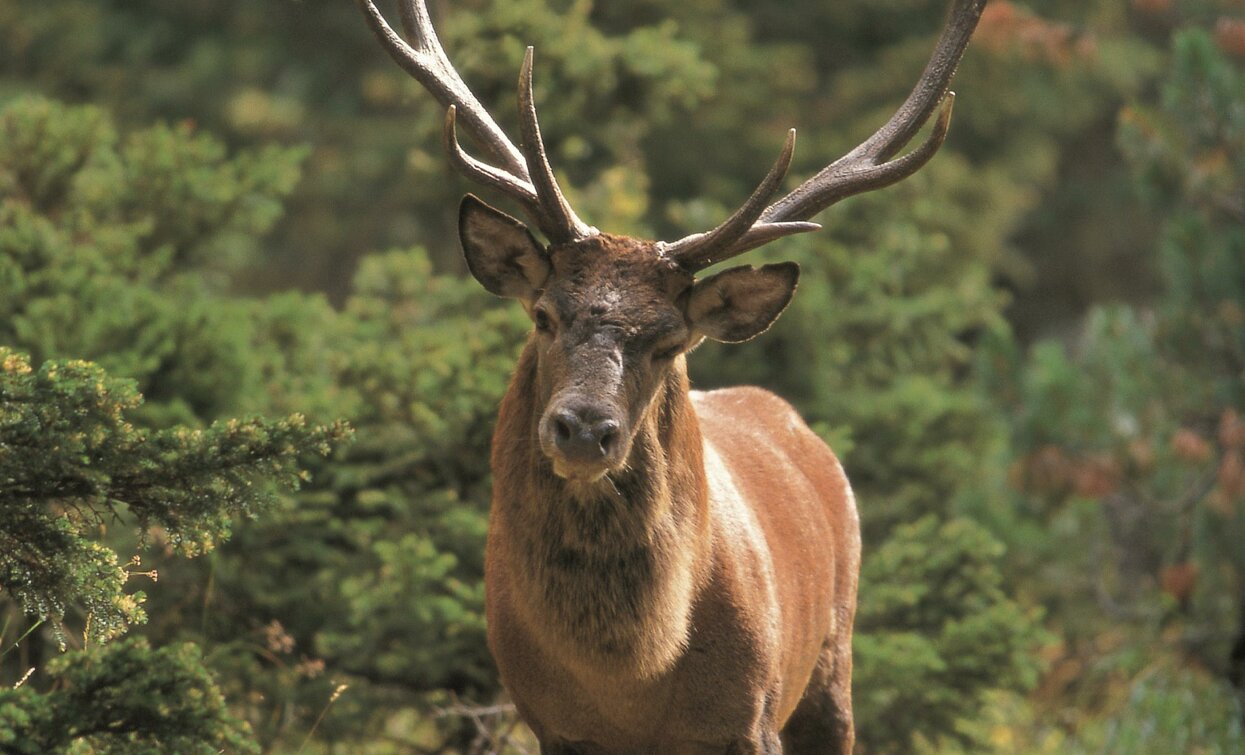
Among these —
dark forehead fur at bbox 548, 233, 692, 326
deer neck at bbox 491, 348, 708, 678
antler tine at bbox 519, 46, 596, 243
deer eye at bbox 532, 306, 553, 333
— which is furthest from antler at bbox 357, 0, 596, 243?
deer neck at bbox 491, 348, 708, 678

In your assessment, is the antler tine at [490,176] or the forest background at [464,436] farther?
the antler tine at [490,176]

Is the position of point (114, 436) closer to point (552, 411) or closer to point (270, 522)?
point (552, 411)

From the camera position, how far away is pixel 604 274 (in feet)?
16.0

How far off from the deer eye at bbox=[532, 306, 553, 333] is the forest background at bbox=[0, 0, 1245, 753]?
0.70m

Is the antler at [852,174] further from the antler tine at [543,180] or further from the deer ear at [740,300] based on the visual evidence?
the antler tine at [543,180]

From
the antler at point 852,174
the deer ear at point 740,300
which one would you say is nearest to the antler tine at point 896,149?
the antler at point 852,174

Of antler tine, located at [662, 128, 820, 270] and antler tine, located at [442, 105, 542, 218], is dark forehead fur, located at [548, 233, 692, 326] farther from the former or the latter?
antler tine, located at [442, 105, 542, 218]

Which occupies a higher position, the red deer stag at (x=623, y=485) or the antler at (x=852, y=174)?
the antler at (x=852, y=174)

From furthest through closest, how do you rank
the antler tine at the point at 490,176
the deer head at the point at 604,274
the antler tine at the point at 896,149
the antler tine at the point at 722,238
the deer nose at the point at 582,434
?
the antler tine at the point at 896,149 < the antler tine at the point at 490,176 < the antler tine at the point at 722,238 < the deer head at the point at 604,274 < the deer nose at the point at 582,434

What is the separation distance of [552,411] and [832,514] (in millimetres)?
2187

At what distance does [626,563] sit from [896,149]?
1666 mm

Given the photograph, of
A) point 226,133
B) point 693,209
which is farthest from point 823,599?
point 226,133

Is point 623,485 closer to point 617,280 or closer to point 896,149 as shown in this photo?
point 617,280

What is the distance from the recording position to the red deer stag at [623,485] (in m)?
4.78
